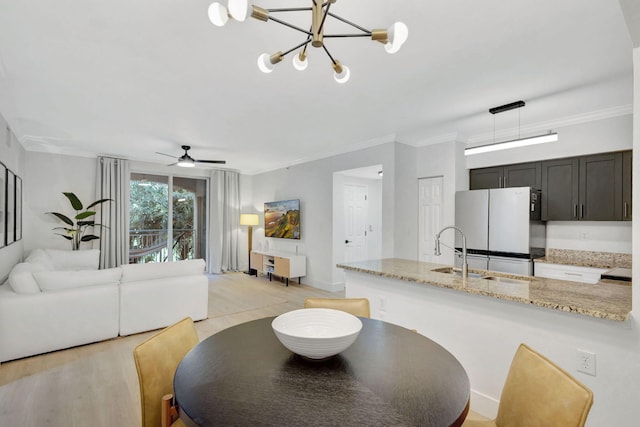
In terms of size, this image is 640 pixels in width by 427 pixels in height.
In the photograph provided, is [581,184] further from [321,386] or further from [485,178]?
[321,386]

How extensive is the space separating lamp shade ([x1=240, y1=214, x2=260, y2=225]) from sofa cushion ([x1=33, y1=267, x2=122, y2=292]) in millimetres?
3830

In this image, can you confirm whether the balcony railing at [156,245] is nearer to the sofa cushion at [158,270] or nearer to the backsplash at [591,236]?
the sofa cushion at [158,270]

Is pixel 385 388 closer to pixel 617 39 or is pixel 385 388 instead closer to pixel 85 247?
pixel 617 39

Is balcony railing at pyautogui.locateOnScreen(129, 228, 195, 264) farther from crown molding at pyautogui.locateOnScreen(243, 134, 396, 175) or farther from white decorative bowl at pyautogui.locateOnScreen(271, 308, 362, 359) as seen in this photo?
white decorative bowl at pyautogui.locateOnScreen(271, 308, 362, 359)

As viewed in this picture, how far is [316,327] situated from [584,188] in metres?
3.97

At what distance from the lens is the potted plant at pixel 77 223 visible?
551 cm

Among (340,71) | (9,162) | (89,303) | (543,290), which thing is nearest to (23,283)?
(89,303)

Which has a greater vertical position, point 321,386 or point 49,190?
point 49,190

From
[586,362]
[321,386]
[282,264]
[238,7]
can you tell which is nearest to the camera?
[321,386]

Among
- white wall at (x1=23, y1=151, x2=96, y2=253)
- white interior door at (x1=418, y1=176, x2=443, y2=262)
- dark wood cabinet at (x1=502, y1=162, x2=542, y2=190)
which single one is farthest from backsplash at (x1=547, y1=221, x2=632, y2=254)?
white wall at (x1=23, y1=151, x2=96, y2=253)

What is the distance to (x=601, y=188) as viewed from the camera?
3523mm

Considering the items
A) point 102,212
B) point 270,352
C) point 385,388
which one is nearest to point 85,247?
point 102,212

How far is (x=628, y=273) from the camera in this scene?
245 cm

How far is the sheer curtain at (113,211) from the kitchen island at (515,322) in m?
5.49
